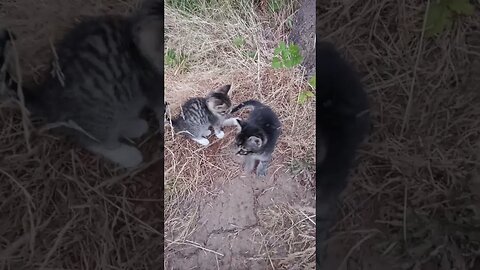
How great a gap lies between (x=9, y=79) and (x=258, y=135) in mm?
596

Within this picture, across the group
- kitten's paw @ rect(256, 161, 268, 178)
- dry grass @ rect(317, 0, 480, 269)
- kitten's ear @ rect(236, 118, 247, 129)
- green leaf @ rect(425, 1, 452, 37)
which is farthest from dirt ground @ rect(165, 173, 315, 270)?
green leaf @ rect(425, 1, 452, 37)

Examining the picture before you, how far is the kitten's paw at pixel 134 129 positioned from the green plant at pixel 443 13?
0.50 meters

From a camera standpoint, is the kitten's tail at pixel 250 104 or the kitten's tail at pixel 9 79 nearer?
the kitten's tail at pixel 9 79

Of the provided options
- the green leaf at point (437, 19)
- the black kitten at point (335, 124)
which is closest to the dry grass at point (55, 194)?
the black kitten at point (335, 124)

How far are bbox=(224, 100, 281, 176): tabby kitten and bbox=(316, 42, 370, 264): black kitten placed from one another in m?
0.34

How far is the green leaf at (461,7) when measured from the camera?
90 cm

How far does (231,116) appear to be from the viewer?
1.30 meters

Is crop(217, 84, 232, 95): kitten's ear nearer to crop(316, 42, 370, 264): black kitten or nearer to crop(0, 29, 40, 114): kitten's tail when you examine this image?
crop(316, 42, 370, 264): black kitten

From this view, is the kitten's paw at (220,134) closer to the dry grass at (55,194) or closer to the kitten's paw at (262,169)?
the kitten's paw at (262,169)

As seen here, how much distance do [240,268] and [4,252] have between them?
56 centimetres

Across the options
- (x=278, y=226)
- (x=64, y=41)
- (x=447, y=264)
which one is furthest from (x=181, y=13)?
→ (x=447, y=264)

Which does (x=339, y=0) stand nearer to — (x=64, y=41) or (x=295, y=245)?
(x=64, y=41)

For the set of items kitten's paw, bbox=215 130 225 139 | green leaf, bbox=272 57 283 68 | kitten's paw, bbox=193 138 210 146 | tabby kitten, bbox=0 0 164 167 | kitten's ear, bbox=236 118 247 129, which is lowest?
kitten's paw, bbox=193 138 210 146

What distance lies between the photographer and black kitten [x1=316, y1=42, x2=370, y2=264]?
912mm
